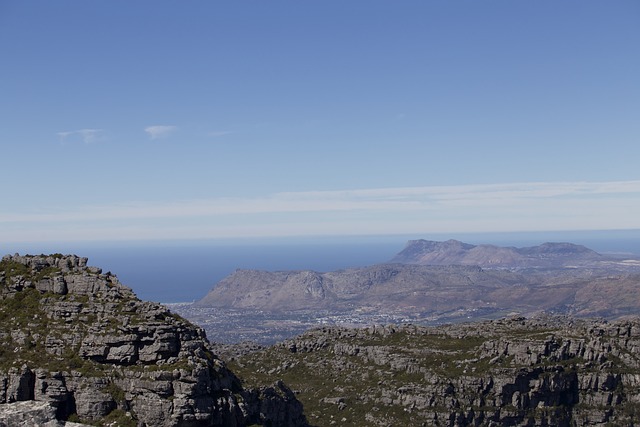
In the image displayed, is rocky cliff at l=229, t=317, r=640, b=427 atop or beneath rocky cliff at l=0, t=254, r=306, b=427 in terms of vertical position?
beneath

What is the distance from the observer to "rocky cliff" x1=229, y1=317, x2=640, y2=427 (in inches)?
4382

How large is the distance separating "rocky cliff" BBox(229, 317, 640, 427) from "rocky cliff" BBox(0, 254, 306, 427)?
104 feet

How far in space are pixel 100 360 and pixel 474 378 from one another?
2832 inches

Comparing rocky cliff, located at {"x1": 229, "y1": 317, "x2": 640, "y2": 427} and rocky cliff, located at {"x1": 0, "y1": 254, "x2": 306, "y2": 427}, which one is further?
rocky cliff, located at {"x1": 229, "y1": 317, "x2": 640, "y2": 427}

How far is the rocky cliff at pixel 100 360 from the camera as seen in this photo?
200ft

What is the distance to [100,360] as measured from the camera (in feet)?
211

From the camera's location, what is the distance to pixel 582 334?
134 m

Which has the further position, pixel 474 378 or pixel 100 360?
pixel 474 378

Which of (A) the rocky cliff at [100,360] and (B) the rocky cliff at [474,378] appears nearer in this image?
(A) the rocky cliff at [100,360]

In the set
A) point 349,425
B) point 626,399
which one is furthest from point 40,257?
point 626,399

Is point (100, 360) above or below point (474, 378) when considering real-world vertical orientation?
above

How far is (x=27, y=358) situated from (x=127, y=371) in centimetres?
955

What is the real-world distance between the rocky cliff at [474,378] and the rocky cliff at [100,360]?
31.7m

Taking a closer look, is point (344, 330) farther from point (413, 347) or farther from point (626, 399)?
point (626, 399)
